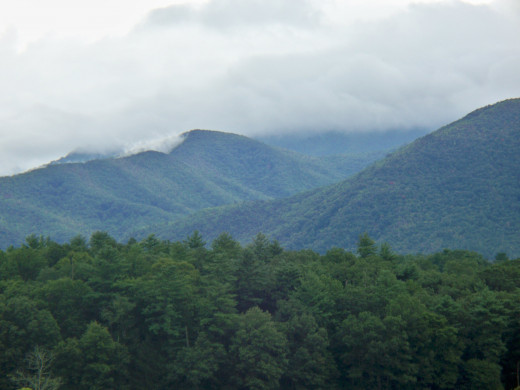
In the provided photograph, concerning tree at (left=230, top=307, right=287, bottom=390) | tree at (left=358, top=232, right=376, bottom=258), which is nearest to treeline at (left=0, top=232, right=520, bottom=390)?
tree at (left=230, top=307, right=287, bottom=390)

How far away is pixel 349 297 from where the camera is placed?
2943 inches

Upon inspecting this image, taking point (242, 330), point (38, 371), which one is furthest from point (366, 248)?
point (38, 371)

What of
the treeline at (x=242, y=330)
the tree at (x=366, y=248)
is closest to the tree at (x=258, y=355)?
the treeline at (x=242, y=330)

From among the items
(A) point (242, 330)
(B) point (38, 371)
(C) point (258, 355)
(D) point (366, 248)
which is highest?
(D) point (366, 248)

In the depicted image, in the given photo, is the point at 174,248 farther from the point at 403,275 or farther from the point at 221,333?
the point at 403,275

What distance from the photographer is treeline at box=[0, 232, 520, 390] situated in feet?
208

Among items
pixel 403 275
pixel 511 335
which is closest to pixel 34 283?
pixel 403 275

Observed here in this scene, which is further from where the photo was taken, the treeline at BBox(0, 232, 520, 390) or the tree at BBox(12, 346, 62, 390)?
the treeline at BBox(0, 232, 520, 390)

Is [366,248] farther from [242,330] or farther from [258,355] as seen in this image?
[258,355]

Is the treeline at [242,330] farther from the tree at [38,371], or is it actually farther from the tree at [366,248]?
the tree at [366,248]

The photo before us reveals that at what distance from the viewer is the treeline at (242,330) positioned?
208 feet

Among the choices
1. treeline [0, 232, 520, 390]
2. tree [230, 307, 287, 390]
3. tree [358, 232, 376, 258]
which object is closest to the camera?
treeline [0, 232, 520, 390]

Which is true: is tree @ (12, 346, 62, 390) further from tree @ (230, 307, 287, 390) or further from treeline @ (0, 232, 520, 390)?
tree @ (230, 307, 287, 390)

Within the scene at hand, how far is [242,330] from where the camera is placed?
2640 inches
